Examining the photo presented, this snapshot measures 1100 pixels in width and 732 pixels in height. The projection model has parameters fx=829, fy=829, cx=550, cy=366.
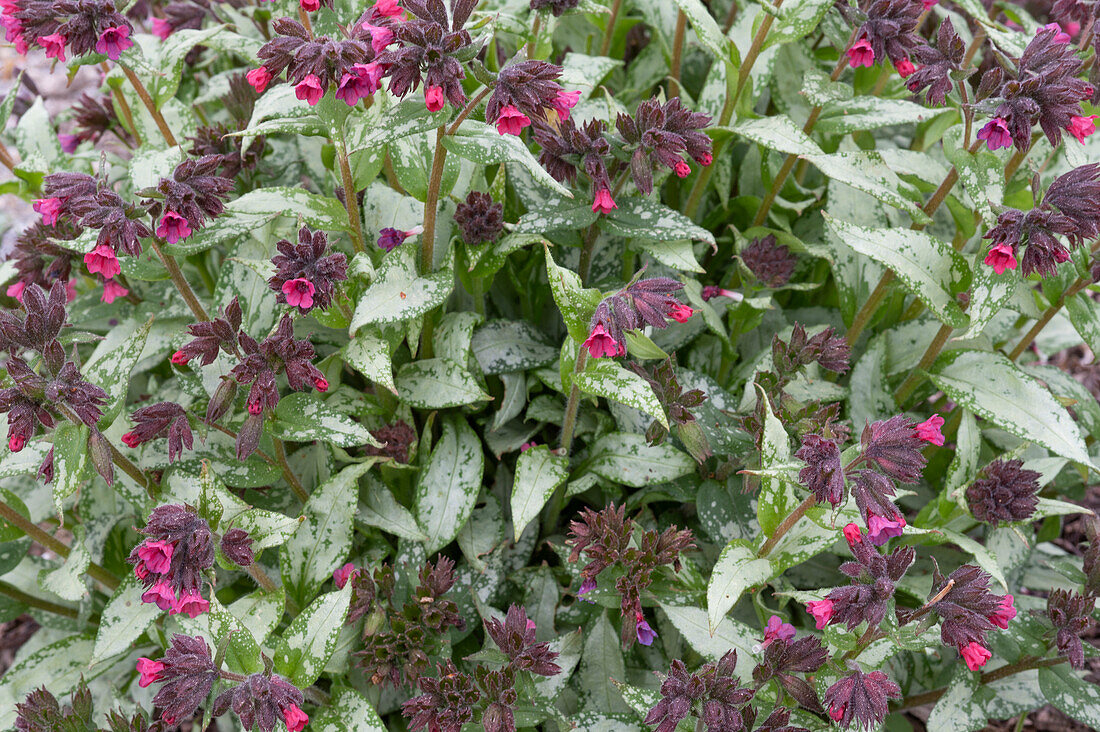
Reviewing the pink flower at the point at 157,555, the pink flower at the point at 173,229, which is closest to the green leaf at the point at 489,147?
the pink flower at the point at 173,229

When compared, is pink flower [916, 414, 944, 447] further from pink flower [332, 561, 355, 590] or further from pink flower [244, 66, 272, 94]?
pink flower [244, 66, 272, 94]

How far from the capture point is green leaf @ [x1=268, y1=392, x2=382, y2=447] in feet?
8.58

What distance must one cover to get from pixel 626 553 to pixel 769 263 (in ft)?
4.22

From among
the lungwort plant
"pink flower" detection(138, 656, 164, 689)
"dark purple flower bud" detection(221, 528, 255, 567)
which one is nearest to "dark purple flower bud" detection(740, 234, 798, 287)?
the lungwort plant

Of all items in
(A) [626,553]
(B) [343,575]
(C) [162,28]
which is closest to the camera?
(A) [626,553]

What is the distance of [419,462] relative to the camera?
3.26 metres

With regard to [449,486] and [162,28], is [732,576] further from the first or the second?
[162,28]

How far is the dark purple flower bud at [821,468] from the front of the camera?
2.08 m

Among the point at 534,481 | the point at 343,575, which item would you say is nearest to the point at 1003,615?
the point at 534,481

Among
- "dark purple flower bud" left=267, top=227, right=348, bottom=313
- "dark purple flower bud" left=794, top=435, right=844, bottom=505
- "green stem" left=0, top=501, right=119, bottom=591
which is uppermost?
"dark purple flower bud" left=267, top=227, right=348, bottom=313

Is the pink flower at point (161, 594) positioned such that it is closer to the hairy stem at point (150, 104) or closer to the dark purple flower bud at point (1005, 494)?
the hairy stem at point (150, 104)

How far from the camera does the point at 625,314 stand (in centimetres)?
226

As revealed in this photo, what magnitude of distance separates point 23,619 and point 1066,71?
5.42m

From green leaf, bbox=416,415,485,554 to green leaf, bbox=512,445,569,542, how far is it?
9.6 inches
